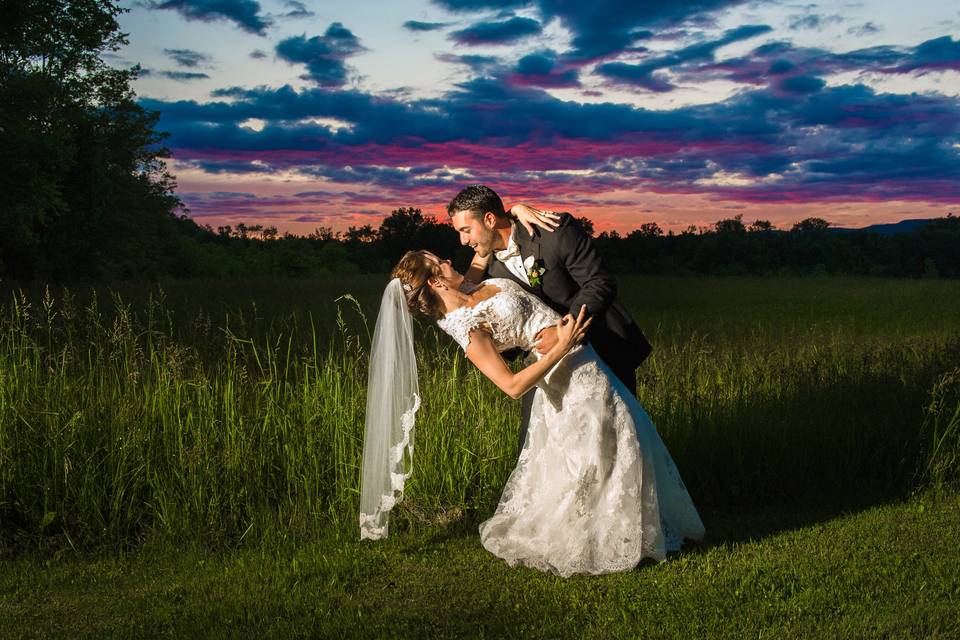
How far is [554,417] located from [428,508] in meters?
1.74

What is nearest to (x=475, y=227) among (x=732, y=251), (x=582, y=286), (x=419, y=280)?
(x=419, y=280)

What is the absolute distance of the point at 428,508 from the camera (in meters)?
6.53

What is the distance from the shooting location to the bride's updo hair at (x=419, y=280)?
5023mm

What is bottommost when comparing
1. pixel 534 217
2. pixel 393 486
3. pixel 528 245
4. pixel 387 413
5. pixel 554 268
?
pixel 393 486

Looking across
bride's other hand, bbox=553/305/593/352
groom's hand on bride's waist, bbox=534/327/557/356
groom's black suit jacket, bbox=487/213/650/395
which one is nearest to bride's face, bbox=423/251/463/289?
groom's black suit jacket, bbox=487/213/650/395

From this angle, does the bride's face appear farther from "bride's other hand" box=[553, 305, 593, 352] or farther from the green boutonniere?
"bride's other hand" box=[553, 305, 593, 352]

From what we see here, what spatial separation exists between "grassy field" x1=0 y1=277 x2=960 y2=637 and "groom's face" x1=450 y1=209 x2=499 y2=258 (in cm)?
198

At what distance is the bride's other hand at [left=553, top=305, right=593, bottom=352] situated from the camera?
478 cm

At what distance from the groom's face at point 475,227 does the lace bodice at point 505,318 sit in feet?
0.86

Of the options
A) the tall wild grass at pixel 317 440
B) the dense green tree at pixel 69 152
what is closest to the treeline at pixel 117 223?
the dense green tree at pixel 69 152

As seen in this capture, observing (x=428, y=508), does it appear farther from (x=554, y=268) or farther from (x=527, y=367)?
(x=554, y=268)

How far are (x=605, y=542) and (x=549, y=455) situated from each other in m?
0.63

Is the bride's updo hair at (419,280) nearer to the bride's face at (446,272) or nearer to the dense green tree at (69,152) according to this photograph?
the bride's face at (446,272)

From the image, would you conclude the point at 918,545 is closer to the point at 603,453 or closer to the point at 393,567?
the point at 603,453
